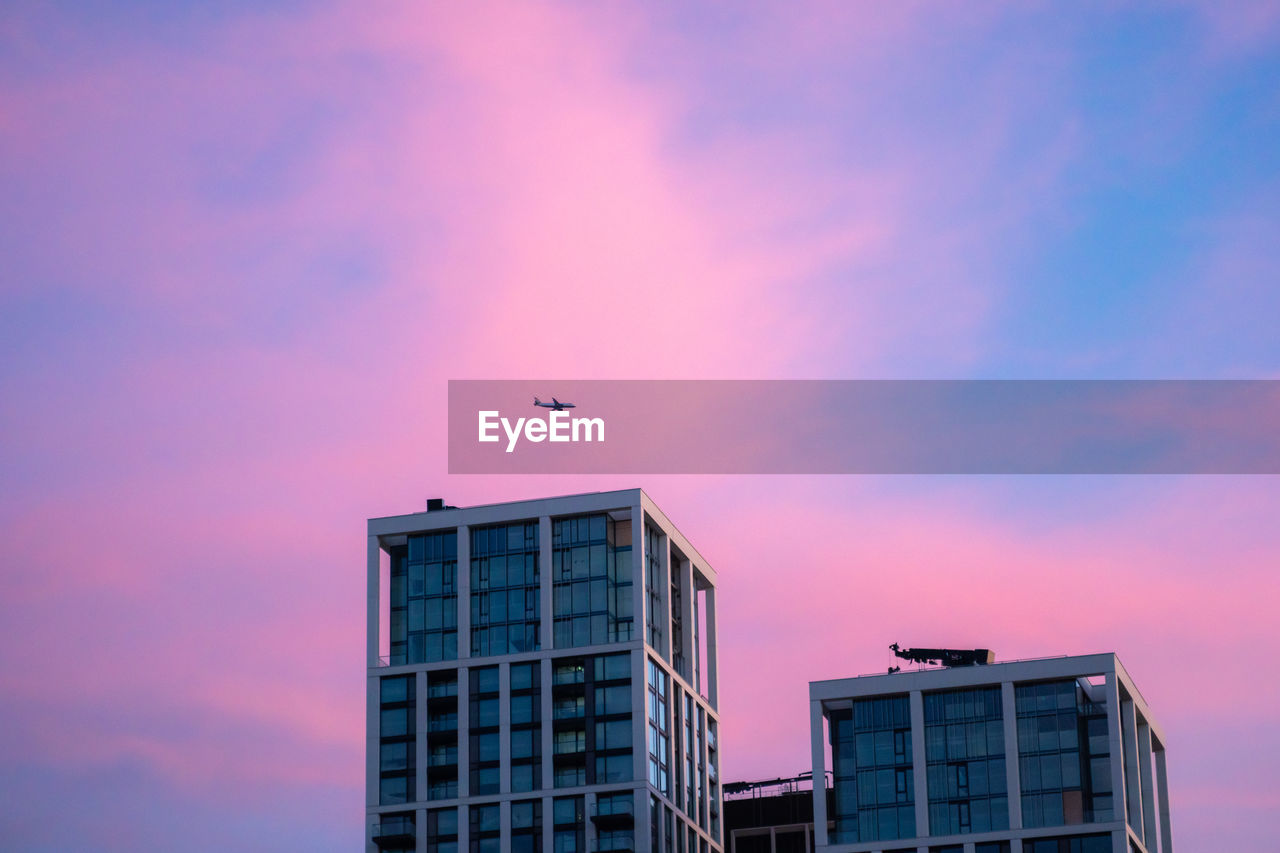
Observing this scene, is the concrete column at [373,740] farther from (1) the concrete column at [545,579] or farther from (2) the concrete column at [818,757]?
(2) the concrete column at [818,757]

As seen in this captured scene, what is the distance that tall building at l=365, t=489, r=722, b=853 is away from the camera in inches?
7456

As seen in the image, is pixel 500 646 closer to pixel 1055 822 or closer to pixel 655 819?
pixel 655 819

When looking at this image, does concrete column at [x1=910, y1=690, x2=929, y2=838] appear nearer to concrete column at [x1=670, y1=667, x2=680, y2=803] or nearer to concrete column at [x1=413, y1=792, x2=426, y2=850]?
concrete column at [x1=670, y1=667, x2=680, y2=803]

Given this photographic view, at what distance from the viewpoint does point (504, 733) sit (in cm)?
19188

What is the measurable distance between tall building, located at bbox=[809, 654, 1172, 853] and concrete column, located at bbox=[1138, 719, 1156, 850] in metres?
2.74

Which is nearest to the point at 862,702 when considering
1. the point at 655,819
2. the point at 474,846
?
the point at 655,819

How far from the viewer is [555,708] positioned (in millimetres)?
192375

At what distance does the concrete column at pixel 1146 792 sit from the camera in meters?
190

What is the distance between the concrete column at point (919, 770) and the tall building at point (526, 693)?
22.0 meters

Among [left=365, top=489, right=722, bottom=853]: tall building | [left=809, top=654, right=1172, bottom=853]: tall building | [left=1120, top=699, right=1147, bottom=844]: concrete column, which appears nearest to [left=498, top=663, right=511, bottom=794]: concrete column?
[left=365, top=489, right=722, bottom=853]: tall building

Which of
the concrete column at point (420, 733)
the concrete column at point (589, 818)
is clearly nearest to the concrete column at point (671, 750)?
the concrete column at point (589, 818)

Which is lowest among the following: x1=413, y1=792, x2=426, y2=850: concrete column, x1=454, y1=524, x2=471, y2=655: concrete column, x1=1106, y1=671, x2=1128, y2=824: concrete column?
x1=413, y1=792, x2=426, y2=850: concrete column

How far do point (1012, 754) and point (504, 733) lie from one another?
41.9 m

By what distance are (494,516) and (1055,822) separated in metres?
53.9
